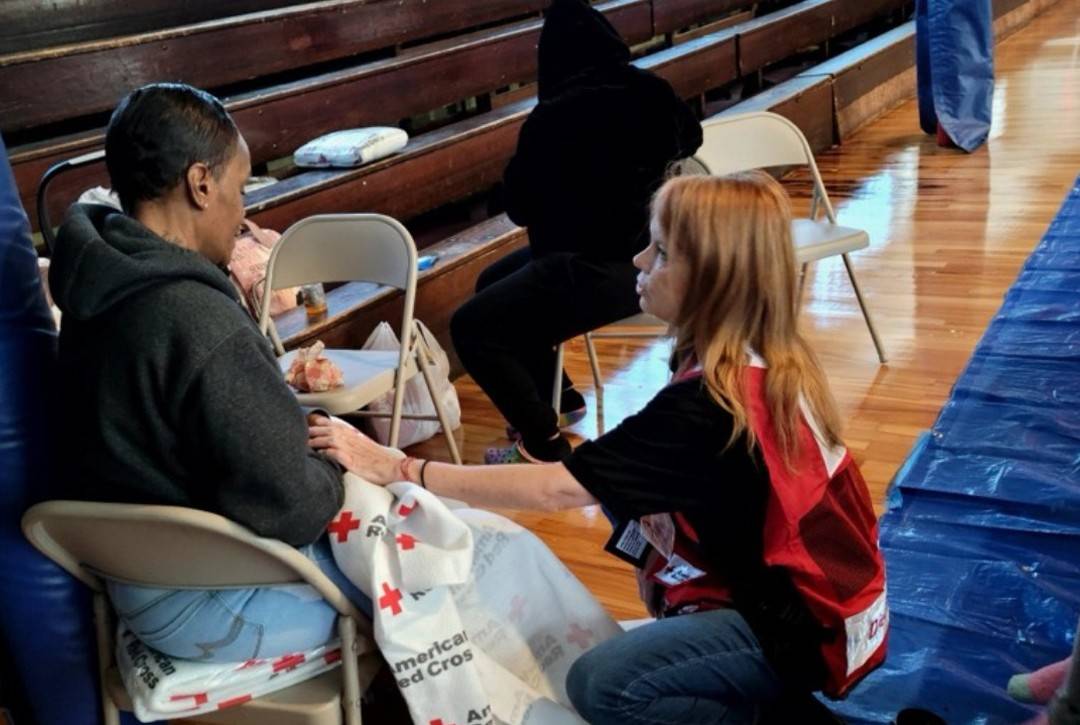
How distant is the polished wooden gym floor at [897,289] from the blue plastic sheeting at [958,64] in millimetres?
171

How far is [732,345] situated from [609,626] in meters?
0.48

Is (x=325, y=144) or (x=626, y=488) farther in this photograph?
(x=325, y=144)

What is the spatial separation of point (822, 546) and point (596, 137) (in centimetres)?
134

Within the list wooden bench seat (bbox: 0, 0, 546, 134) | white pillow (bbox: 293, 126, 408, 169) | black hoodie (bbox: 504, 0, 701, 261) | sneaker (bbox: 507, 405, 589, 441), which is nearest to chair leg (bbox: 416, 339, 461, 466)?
sneaker (bbox: 507, 405, 589, 441)

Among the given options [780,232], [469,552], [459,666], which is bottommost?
[459,666]

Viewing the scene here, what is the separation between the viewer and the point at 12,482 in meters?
1.56

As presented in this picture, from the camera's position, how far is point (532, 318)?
2.67m

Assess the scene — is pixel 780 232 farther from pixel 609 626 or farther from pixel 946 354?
pixel 946 354

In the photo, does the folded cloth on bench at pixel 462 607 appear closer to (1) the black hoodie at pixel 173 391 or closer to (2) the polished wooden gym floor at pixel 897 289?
(1) the black hoodie at pixel 173 391

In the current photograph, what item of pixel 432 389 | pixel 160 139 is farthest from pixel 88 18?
pixel 160 139

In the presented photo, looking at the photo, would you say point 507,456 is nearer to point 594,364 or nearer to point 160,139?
point 594,364

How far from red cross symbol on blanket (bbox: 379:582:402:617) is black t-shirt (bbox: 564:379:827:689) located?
0.29 m

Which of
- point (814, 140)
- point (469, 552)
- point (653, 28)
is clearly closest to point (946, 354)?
point (469, 552)

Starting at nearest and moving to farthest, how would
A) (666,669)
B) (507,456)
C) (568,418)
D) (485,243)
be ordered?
(666,669) → (507,456) → (568,418) → (485,243)
